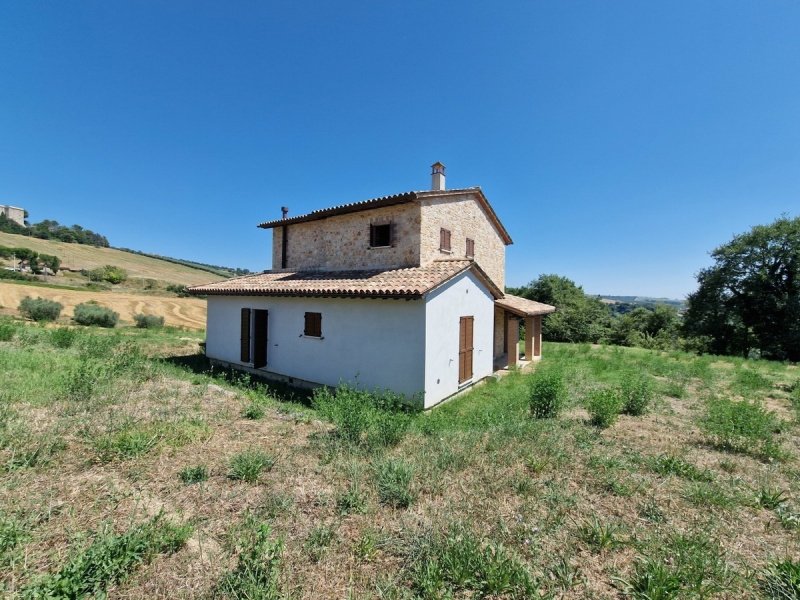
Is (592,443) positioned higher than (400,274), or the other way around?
(400,274)

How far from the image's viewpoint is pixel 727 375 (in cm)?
1448

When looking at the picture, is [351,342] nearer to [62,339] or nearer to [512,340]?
[512,340]

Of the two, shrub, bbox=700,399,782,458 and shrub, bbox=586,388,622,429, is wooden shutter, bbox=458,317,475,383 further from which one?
shrub, bbox=700,399,782,458

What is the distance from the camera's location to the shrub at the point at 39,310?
2477 cm

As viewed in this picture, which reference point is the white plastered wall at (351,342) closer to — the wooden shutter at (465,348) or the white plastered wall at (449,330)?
the white plastered wall at (449,330)

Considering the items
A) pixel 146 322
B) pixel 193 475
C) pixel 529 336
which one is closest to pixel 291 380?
pixel 193 475

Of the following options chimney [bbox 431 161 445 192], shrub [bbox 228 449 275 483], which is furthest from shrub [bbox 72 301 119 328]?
shrub [bbox 228 449 275 483]

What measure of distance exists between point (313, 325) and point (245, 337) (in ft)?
13.3

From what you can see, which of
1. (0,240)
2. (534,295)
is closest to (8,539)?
(534,295)

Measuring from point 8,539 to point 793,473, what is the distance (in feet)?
31.9

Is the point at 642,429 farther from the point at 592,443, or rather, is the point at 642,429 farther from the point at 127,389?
the point at 127,389

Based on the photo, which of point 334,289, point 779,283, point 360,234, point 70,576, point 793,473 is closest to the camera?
point 70,576

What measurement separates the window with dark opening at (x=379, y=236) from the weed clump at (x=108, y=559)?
35.0 ft

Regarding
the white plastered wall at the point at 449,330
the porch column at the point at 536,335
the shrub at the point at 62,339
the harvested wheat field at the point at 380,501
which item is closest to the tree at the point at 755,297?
the porch column at the point at 536,335
